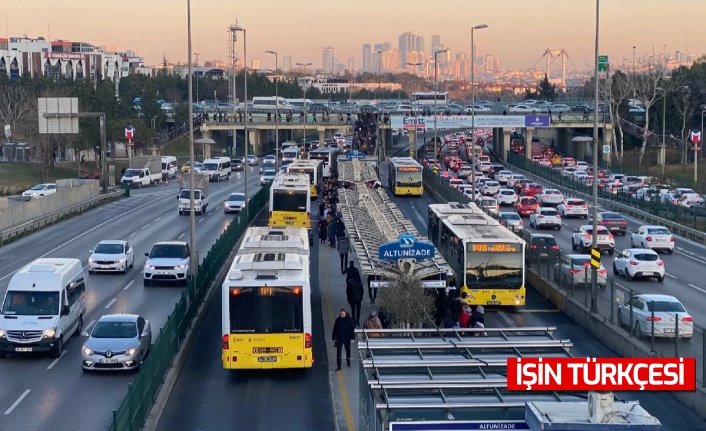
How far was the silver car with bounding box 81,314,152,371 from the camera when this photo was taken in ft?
77.3

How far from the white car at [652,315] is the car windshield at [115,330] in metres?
11.4

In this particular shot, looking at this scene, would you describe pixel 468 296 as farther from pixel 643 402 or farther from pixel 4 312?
pixel 4 312

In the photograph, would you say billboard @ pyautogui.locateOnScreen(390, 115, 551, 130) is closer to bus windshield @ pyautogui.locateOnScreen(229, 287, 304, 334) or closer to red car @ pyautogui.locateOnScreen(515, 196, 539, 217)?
red car @ pyautogui.locateOnScreen(515, 196, 539, 217)

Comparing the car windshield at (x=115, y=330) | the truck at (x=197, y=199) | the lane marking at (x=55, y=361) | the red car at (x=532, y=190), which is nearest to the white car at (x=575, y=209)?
the red car at (x=532, y=190)

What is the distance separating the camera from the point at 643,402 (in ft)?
71.2

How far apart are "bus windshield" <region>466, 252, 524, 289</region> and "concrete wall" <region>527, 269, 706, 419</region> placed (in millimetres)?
1769

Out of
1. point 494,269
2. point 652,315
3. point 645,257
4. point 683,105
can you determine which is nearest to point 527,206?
point 645,257

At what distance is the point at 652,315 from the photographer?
24.4 m

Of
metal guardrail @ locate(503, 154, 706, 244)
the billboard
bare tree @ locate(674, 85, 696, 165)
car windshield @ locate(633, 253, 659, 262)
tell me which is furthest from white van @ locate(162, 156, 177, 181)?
car windshield @ locate(633, 253, 659, 262)

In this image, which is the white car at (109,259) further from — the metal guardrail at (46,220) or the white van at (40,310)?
the white van at (40,310)

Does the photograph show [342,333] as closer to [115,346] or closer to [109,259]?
[115,346]

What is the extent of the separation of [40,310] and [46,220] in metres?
32.2

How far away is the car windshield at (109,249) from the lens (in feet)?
130

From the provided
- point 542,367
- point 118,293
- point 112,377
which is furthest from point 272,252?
point 542,367
